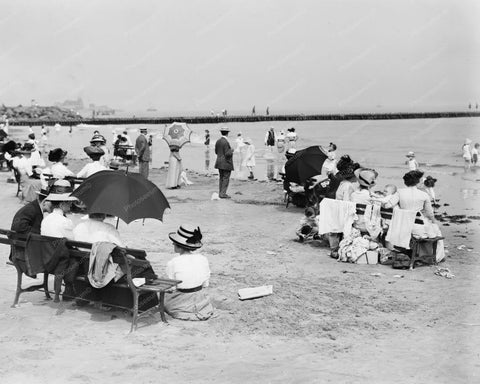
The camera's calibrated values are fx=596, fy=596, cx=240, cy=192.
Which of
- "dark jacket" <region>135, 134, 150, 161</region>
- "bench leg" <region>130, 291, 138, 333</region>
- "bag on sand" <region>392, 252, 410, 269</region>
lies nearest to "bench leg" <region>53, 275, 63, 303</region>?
"bench leg" <region>130, 291, 138, 333</region>

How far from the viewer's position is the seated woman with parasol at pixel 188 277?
6.36 metres

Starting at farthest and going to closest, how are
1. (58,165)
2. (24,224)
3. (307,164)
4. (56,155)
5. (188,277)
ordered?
1. (307,164)
2. (58,165)
3. (56,155)
4. (24,224)
5. (188,277)

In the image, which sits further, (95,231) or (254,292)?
(254,292)

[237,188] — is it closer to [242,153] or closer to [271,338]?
[242,153]

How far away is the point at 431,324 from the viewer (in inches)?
254

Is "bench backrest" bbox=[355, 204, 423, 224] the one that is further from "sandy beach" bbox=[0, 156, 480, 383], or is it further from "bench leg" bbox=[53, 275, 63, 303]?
"bench leg" bbox=[53, 275, 63, 303]

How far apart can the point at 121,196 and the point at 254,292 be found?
2020 mm

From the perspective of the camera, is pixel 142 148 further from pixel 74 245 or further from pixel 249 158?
pixel 74 245

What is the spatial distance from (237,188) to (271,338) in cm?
1230

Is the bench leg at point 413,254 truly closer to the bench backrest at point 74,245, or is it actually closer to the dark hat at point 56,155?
the bench backrest at point 74,245

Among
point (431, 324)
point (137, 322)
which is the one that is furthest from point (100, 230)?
point (431, 324)

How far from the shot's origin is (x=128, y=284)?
6109 millimetres

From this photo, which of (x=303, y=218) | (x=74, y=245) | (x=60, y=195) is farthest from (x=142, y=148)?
(x=74, y=245)

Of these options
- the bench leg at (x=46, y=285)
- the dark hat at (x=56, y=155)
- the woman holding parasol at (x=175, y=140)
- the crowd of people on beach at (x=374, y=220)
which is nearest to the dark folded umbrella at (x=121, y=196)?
the bench leg at (x=46, y=285)
